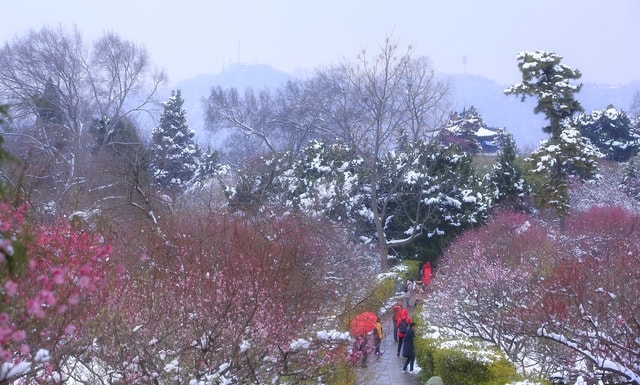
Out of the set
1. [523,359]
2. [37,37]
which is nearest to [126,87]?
[37,37]

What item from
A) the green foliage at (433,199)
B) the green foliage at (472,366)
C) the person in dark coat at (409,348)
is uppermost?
the green foliage at (433,199)

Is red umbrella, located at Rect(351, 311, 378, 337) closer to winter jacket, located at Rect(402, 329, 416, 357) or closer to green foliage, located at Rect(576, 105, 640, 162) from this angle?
winter jacket, located at Rect(402, 329, 416, 357)

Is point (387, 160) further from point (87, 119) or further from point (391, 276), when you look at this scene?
point (87, 119)

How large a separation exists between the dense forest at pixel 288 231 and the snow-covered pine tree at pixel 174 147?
6.6 inches

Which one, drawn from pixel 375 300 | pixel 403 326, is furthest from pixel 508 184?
pixel 403 326

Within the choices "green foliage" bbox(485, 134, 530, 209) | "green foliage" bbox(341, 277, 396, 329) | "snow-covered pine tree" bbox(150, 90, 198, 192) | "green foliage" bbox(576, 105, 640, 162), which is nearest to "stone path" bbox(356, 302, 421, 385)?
"green foliage" bbox(341, 277, 396, 329)

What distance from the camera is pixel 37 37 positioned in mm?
33031

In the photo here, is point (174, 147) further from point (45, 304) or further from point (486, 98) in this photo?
point (486, 98)

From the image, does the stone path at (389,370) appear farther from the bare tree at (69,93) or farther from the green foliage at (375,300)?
the bare tree at (69,93)

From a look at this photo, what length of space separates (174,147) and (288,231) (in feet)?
87.5

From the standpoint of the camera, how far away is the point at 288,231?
1464 centimetres

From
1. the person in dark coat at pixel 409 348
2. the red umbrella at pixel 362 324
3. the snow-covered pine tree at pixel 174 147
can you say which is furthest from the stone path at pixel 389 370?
the snow-covered pine tree at pixel 174 147

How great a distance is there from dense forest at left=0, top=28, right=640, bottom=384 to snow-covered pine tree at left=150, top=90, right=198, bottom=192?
168 millimetres

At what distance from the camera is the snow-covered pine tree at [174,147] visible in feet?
124
